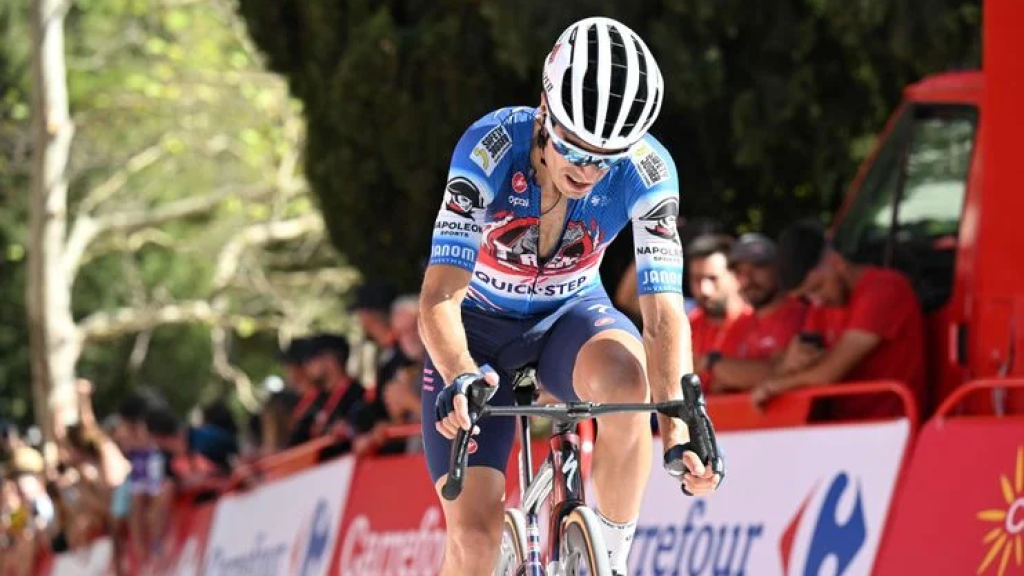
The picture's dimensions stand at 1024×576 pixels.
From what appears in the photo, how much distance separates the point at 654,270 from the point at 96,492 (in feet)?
34.2

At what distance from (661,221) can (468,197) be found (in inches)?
22.7

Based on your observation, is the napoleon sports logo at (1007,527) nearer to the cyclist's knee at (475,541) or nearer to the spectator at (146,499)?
the cyclist's knee at (475,541)

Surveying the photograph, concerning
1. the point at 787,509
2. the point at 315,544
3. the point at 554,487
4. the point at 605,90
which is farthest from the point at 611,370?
the point at 315,544

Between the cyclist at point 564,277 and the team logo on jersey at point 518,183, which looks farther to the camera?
the team logo on jersey at point 518,183

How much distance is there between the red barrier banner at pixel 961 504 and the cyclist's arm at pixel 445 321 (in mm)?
2168

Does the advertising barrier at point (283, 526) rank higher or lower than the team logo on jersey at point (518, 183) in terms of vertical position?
lower

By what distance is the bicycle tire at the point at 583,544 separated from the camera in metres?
5.57

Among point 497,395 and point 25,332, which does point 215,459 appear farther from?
point 25,332

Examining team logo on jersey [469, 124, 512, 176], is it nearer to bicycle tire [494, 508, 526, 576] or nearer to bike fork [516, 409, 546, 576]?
bike fork [516, 409, 546, 576]

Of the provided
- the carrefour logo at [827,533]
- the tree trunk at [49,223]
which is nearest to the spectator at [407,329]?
the carrefour logo at [827,533]

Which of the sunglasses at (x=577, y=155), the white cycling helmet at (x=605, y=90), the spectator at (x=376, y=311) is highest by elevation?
the white cycling helmet at (x=605, y=90)

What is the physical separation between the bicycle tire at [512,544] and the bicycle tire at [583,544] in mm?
211

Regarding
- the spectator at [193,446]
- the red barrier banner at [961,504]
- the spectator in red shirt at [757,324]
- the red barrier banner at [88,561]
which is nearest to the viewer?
the red barrier banner at [961,504]

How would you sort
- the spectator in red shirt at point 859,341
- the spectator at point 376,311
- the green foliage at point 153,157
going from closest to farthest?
1. the spectator in red shirt at point 859,341
2. the spectator at point 376,311
3. the green foliage at point 153,157
